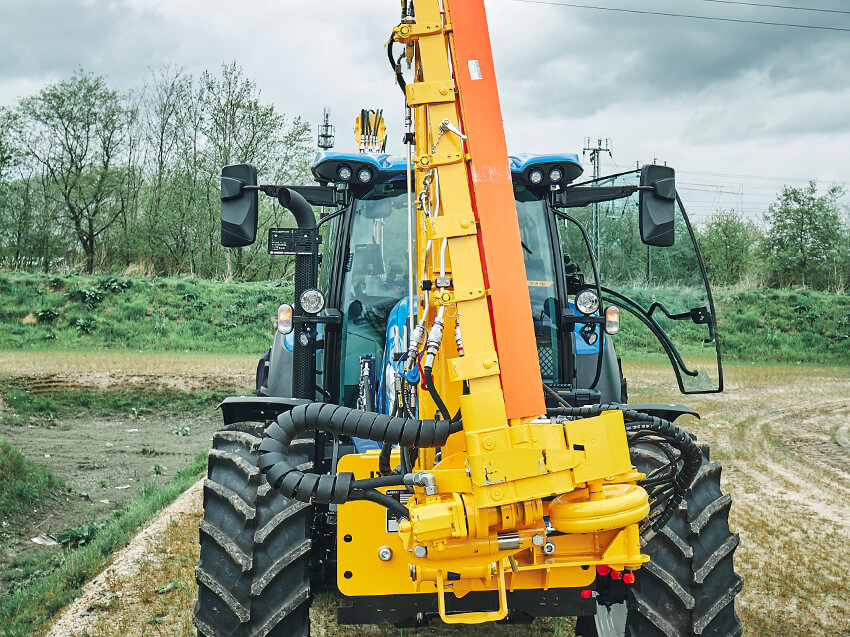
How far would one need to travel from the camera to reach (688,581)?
3.40 meters

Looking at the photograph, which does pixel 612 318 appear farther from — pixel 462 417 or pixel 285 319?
pixel 462 417

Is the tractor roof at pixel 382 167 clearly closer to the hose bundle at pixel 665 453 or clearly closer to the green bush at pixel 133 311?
the hose bundle at pixel 665 453

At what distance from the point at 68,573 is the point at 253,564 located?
11.3 feet

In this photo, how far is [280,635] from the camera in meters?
3.21

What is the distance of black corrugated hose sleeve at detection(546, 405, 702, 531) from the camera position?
2.74m

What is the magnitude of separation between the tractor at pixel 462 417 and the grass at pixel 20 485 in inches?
185

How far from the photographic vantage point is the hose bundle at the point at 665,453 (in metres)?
2.76

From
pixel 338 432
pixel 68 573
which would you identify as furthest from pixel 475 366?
pixel 68 573

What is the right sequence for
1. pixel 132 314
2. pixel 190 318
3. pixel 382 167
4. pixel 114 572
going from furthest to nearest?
pixel 190 318, pixel 132 314, pixel 114 572, pixel 382 167

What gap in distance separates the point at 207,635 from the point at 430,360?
162cm

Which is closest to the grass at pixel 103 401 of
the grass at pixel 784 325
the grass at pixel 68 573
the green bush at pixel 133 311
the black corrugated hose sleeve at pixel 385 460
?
the green bush at pixel 133 311

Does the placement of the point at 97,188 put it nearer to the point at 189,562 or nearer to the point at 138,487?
the point at 138,487

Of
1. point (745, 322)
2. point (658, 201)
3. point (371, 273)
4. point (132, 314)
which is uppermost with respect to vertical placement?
point (132, 314)

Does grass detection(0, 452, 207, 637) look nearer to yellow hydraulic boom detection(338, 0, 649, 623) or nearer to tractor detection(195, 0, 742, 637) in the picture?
tractor detection(195, 0, 742, 637)
